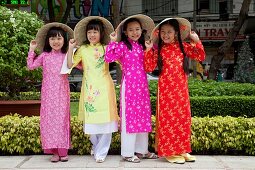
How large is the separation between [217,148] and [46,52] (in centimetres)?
238

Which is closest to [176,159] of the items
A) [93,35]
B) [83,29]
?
[93,35]

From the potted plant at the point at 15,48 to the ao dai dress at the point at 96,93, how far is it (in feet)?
5.21

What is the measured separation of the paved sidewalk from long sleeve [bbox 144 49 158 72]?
1.06m

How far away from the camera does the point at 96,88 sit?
4883 mm

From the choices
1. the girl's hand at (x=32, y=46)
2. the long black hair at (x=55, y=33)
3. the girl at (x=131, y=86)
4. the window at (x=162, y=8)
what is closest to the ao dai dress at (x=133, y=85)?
the girl at (x=131, y=86)

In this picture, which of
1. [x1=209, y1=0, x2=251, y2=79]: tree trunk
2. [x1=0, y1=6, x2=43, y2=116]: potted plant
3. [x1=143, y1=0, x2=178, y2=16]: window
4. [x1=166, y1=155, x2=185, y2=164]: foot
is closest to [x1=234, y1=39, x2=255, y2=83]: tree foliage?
[x1=209, y1=0, x2=251, y2=79]: tree trunk

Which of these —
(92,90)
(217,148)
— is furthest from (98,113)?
(217,148)

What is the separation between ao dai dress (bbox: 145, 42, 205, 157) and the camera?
4836 millimetres

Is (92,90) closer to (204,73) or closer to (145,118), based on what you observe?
(145,118)

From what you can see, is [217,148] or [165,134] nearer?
[165,134]

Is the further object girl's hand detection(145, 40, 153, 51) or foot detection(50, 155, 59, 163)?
foot detection(50, 155, 59, 163)

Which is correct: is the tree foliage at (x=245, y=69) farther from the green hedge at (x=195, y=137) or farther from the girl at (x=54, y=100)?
the girl at (x=54, y=100)

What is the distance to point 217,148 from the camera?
5.42 m

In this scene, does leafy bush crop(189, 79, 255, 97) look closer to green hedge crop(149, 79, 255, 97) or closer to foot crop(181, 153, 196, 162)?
green hedge crop(149, 79, 255, 97)
